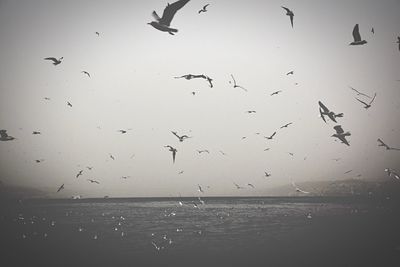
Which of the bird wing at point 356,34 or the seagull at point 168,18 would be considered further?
the bird wing at point 356,34

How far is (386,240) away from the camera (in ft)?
102

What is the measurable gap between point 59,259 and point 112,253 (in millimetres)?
4444

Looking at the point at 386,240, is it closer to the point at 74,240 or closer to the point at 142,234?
the point at 142,234

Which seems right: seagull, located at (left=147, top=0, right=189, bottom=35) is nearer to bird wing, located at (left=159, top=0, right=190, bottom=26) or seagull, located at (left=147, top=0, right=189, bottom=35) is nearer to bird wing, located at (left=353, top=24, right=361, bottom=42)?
bird wing, located at (left=159, top=0, right=190, bottom=26)

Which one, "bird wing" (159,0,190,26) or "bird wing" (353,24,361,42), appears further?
"bird wing" (353,24,361,42)

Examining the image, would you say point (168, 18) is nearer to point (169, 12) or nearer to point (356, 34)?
point (169, 12)

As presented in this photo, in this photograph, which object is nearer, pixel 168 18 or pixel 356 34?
pixel 168 18

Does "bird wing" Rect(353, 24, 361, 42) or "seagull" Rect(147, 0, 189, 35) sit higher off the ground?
"bird wing" Rect(353, 24, 361, 42)

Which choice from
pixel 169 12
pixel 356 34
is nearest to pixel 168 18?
pixel 169 12

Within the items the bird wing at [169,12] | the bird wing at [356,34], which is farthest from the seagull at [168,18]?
the bird wing at [356,34]

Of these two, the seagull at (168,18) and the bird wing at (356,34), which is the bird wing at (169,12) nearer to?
the seagull at (168,18)

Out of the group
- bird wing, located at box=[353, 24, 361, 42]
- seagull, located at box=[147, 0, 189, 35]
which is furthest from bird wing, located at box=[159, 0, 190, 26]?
bird wing, located at box=[353, 24, 361, 42]

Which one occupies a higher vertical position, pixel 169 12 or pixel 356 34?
pixel 356 34

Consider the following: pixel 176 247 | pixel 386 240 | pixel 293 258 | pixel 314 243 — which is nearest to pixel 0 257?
pixel 176 247
